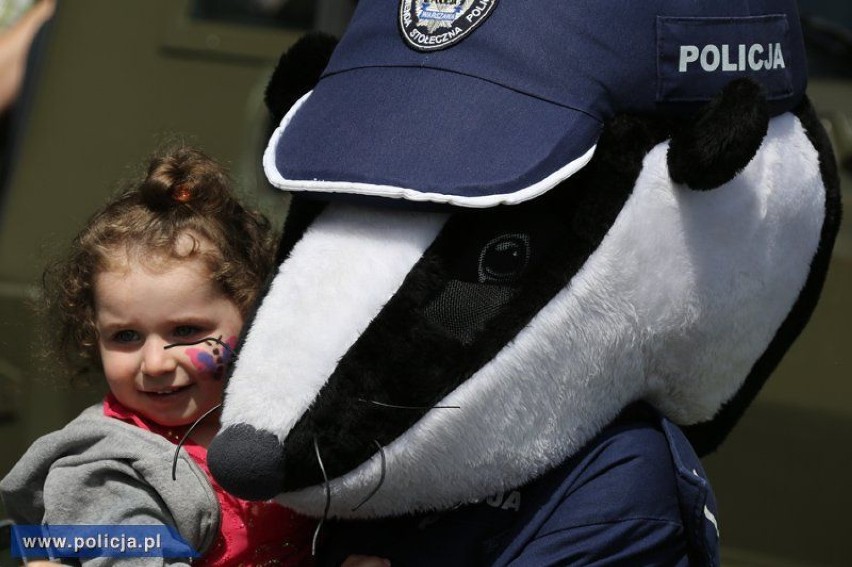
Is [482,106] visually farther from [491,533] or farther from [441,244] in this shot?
[491,533]

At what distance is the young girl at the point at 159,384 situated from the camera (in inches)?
80.6

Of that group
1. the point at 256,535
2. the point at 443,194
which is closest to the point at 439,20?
the point at 443,194

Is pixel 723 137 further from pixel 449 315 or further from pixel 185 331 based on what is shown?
pixel 185 331

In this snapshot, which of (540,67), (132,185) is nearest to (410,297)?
(540,67)

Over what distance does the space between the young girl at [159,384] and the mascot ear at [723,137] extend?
0.73 m

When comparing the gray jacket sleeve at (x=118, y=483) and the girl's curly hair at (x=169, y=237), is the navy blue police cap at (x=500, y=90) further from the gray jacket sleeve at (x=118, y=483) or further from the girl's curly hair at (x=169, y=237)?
the gray jacket sleeve at (x=118, y=483)

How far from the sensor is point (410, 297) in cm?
178

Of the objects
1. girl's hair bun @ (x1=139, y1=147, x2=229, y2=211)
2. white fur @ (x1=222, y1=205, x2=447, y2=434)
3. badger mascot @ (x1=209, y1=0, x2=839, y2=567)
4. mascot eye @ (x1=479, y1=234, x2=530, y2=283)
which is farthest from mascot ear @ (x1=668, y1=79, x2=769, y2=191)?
girl's hair bun @ (x1=139, y1=147, x2=229, y2=211)

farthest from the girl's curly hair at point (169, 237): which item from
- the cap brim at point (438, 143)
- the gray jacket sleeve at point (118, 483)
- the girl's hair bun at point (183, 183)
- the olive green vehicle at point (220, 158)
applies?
the olive green vehicle at point (220, 158)

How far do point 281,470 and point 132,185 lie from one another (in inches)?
34.5

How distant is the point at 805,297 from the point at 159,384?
1.01m

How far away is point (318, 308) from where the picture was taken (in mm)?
1770

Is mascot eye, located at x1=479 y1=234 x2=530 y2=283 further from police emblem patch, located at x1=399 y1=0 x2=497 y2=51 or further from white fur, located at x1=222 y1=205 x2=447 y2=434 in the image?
police emblem patch, located at x1=399 y1=0 x2=497 y2=51

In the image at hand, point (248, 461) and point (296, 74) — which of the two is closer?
point (248, 461)
